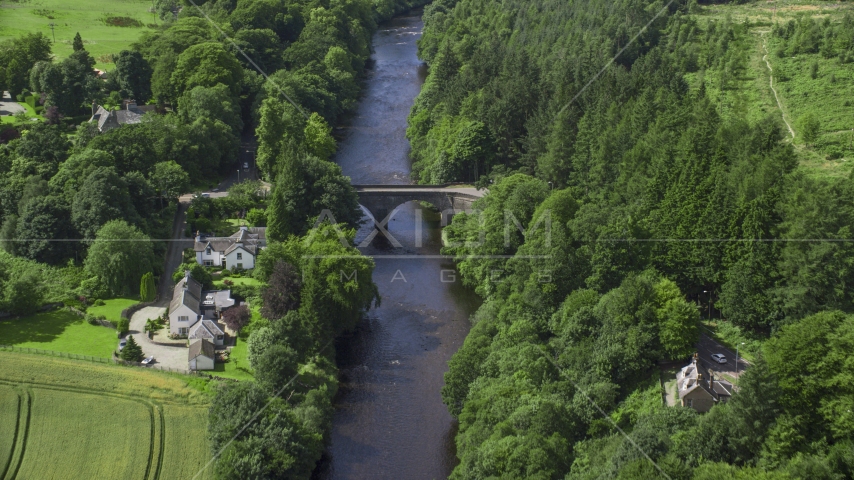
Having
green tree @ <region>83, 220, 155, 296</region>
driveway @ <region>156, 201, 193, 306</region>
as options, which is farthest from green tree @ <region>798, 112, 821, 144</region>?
green tree @ <region>83, 220, 155, 296</region>

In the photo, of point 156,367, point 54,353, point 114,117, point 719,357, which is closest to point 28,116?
point 114,117

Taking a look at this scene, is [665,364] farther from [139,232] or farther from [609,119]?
[139,232]

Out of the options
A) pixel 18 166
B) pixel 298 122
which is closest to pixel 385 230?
pixel 298 122

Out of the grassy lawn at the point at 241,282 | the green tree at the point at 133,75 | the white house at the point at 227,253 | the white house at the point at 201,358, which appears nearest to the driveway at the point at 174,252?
the white house at the point at 227,253

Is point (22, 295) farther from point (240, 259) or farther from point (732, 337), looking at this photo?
point (732, 337)

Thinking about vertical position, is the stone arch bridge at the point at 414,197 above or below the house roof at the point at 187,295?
above

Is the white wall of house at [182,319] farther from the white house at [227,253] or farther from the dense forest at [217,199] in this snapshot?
the white house at [227,253]

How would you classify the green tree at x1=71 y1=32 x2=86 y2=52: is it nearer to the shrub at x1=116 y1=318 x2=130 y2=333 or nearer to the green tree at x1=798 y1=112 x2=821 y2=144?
the shrub at x1=116 y1=318 x2=130 y2=333
